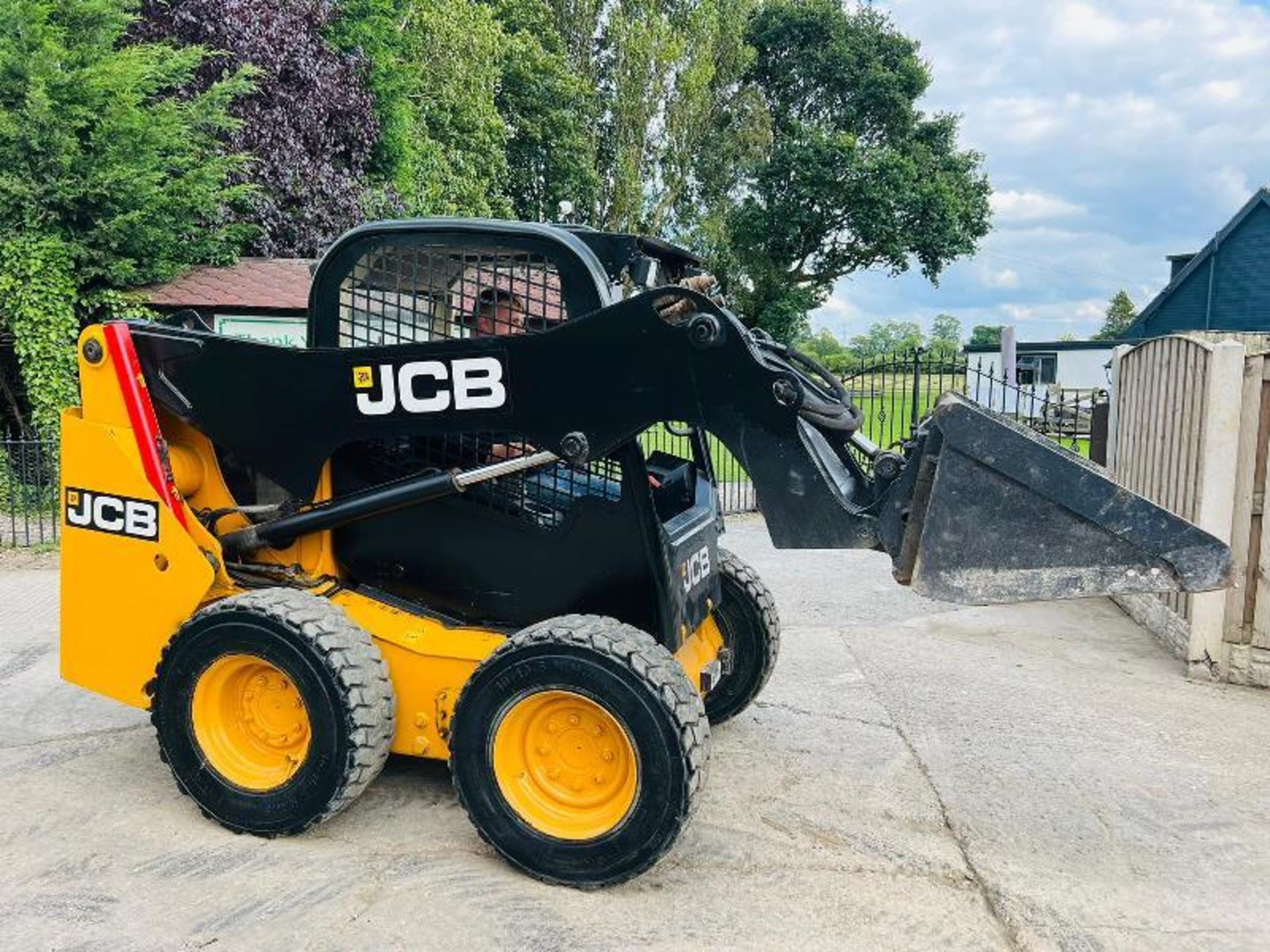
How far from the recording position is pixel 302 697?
3387 millimetres

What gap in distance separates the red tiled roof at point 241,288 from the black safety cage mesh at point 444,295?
8.36m

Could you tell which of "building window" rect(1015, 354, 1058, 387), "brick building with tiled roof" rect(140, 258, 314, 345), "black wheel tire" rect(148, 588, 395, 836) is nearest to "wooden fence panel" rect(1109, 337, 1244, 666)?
"black wheel tire" rect(148, 588, 395, 836)

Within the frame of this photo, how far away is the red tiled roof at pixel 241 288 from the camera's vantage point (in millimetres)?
11930

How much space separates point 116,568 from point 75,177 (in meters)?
8.91

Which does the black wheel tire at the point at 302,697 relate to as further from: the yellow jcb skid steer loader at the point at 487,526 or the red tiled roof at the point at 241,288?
the red tiled roof at the point at 241,288

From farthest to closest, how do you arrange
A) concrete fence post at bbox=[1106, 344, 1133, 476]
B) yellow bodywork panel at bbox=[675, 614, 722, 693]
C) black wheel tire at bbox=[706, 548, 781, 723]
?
1. concrete fence post at bbox=[1106, 344, 1133, 476]
2. black wheel tire at bbox=[706, 548, 781, 723]
3. yellow bodywork panel at bbox=[675, 614, 722, 693]

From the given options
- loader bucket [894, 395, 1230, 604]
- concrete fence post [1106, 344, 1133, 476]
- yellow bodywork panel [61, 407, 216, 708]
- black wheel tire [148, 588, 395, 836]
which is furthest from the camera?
concrete fence post [1106, 344, 1133, 476]

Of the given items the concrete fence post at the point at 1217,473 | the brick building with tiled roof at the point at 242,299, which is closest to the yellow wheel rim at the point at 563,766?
the concrete fence post at the point at 1217,473

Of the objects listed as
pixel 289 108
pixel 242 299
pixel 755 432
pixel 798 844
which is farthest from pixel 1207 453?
pixel 289 108

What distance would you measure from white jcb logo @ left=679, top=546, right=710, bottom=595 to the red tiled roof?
8.67 m

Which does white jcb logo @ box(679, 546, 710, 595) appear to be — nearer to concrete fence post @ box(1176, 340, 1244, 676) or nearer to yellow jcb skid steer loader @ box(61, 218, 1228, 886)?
yellow jcb skid steer loader @ box(61, 218, 1228, 886)

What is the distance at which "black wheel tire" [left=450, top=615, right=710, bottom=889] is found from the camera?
303cm

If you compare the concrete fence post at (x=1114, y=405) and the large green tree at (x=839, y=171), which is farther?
the large green tree at (x=839, y=171)

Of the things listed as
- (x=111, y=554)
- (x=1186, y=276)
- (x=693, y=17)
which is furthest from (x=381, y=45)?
(x=1186, y=276)
